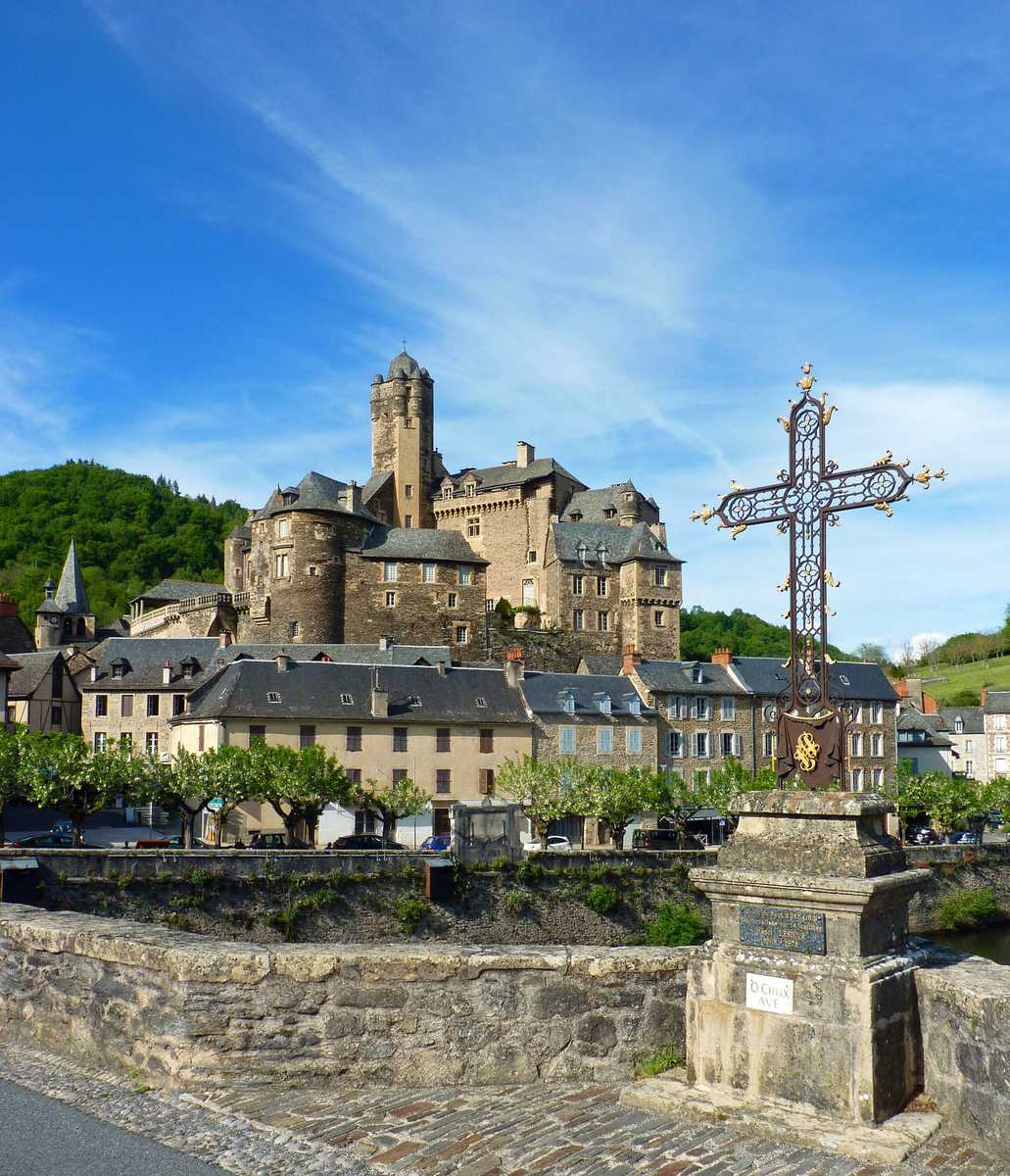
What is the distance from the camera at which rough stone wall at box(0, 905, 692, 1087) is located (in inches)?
253

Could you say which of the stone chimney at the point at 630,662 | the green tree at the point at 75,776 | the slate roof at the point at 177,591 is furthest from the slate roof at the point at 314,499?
the green tree at the point at 75,776

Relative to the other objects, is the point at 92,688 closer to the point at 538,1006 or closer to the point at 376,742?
the point at 376,742

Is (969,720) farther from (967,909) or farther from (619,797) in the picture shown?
(619,797)

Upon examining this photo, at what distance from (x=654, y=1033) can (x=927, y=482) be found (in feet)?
12.1

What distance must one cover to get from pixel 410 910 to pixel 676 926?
8.39m

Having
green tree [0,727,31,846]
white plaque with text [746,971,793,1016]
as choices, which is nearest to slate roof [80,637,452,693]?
green tree [0,727,31,846]

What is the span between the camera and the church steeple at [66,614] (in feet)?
267

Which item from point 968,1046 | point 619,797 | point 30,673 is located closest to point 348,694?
point 619,797

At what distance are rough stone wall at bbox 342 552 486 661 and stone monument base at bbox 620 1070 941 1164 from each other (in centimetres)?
6864

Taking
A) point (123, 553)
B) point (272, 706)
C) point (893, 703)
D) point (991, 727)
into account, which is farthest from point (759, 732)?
point (123, 553)

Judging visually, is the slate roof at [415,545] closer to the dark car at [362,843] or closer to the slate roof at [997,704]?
the slate roof at [997,704]

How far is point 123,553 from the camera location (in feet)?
367

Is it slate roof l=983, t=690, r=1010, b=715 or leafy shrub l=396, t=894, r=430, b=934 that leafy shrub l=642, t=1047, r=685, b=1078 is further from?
slate roof l=983, t=690, r=1010, b=715

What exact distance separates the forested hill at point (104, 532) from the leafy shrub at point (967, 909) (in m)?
82.6
